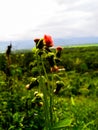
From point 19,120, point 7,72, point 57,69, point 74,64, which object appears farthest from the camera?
point 74,64

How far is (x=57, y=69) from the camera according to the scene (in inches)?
153

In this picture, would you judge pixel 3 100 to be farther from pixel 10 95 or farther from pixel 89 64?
pixel 89 64

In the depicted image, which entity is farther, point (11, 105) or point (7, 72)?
point (7, 72)

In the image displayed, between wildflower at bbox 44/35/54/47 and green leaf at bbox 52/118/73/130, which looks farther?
wildflower at bbox 44/35/54/47

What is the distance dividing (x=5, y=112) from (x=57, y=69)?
2419mm

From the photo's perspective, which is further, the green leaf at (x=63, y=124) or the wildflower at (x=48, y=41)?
the wildflower at (x=48, y=41)

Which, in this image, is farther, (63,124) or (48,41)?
(48,41)

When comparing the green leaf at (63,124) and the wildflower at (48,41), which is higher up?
the wildflower at (48,41)

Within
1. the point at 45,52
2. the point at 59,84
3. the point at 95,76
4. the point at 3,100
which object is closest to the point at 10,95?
the point at 3,100

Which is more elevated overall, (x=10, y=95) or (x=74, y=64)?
(x=10, y=95)

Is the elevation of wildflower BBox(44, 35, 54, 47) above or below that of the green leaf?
above

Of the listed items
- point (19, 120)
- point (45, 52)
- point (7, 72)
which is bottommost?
point (19, 120)

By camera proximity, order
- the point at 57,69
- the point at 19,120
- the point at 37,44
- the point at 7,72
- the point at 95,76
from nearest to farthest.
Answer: the point at 37,44 → the point at 57,69 → the point at 19,120 → the point at 7,72 → the point at 95,76

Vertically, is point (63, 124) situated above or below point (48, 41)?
below
